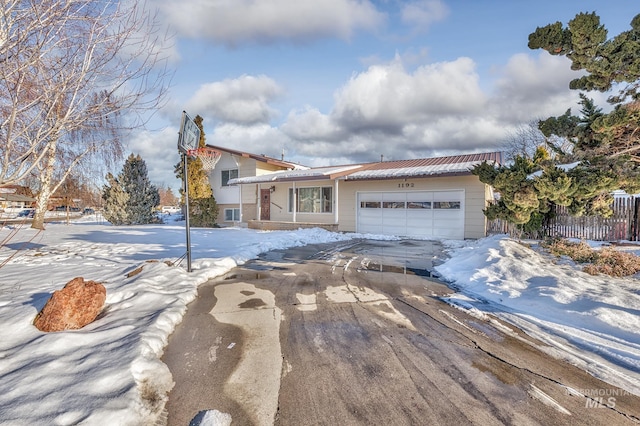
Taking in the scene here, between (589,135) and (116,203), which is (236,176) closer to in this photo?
(116,203)

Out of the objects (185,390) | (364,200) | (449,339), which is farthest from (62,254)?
(364,200)

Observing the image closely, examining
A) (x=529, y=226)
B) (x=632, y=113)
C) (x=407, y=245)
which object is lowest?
(x=407, y=245)

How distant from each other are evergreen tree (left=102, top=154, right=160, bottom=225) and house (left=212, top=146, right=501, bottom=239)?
Answer: 8.20 meters

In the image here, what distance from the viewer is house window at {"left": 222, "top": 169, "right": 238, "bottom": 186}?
67.3 ft

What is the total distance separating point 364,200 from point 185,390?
43.6 ft

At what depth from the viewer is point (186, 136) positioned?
6070 mm

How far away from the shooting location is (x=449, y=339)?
11.3 ft

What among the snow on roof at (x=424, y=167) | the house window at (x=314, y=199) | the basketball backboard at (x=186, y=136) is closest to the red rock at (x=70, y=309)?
the basketball backboard at (x=186, y=136)

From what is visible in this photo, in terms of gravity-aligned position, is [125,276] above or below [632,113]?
below

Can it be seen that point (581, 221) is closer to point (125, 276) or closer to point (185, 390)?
point (185, 390)

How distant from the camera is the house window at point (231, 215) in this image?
809 inches

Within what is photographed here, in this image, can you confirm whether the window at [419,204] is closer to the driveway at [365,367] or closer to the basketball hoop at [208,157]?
the driveway at [365,367]

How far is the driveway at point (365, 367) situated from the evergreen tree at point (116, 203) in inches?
775

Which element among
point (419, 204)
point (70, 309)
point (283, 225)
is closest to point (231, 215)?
point (283, 225)
